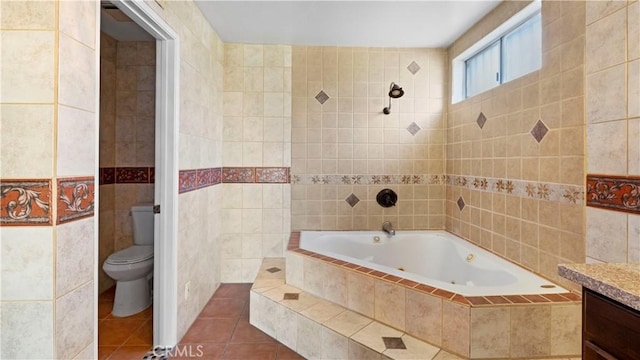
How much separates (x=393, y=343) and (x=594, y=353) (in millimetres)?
937

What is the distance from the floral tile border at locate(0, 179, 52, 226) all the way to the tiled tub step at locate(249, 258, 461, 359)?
1391 mm

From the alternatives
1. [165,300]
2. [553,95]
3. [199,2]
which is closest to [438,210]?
[553,95]

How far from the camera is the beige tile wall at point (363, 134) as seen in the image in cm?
289

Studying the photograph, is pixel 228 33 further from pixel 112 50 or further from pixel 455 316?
pixel 455 316

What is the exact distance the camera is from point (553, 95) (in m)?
1.69

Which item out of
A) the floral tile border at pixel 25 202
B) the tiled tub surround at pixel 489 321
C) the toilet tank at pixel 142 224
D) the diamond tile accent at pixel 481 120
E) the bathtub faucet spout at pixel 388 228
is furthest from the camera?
the bathtub faucet spout at pixel 388 228

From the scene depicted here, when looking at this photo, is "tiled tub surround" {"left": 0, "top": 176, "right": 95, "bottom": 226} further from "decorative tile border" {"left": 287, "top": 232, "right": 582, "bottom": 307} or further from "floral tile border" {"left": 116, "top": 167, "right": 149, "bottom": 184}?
"floral tile border" {"left": 116, "top": 167, "right": 149, "bottom": 184}

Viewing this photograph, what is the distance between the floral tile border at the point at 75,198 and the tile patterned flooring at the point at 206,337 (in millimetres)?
1187

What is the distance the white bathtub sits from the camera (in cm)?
215

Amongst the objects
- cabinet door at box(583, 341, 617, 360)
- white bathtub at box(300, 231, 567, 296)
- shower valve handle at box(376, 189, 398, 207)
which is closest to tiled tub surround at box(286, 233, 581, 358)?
white bathtub at box(300, 231, 567, 296)

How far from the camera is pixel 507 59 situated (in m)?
2.20

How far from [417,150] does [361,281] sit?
165 cm

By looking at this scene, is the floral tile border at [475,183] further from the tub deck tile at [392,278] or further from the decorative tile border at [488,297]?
the tub deck tile at [392,278]

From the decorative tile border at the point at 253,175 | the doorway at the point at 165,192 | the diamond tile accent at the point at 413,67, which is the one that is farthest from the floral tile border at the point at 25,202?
the diamond tile accent at the point at 413,67
